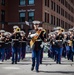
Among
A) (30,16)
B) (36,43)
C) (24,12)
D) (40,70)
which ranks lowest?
(40,70)

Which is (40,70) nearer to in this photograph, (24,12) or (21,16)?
(24,12)

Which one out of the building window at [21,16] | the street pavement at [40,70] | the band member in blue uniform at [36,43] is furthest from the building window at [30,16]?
the band member in blue uniform at [36,43]

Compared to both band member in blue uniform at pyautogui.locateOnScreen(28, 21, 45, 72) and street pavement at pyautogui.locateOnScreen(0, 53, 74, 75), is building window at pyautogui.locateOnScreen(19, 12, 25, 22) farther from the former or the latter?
band member in blue uniform at pyautogui.locateOnScreen(28, 21, 45, 72)

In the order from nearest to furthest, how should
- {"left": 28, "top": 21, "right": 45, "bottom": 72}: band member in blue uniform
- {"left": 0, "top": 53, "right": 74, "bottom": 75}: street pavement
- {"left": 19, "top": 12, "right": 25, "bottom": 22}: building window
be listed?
1. {"left": 0, "top": 53, "right": 74, "bottom": 75}: street pavement
2. {"left": 28, "top": 21, "right": 45, "bottom": 72}: band member in blue uniform
3. {"left": 19, "top": 12, "right": 25, "bottom": 22}: building window

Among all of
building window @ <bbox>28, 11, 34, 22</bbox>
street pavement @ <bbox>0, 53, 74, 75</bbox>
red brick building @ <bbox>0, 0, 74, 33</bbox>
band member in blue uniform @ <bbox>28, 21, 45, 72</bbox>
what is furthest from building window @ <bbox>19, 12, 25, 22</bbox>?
band member in blue uniform @ <bbox>28, 21, 45, 72</bbox>

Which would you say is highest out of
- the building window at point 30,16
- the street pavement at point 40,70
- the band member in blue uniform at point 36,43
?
the building window at point 30,16

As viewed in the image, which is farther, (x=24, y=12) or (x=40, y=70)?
(x=24, y=12)

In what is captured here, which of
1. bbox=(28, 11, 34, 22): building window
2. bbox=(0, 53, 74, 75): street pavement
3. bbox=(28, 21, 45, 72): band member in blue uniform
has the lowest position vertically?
bbox=(0, 53, 74, 75): street pavement

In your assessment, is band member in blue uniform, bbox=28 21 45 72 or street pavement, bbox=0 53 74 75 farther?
band member in blue uniform, bbox=28 21 45 72

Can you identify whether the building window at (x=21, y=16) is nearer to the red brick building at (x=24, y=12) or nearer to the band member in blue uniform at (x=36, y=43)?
the red brick building at (x=24, y=12)

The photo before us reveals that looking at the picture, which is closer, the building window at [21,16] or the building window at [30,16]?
the building window at [30,16]

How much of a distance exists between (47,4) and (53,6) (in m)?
4.66

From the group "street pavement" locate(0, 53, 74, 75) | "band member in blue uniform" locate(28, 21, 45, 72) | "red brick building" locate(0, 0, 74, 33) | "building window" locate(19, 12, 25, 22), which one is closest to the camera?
"street pavement" locate(0, 53, 74, 75)

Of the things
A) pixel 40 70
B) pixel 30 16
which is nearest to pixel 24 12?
pixel 30 16
